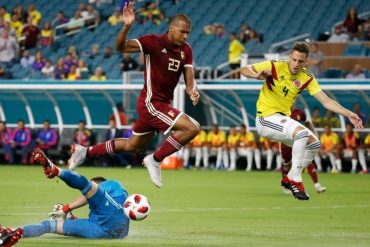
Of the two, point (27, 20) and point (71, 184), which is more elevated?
point (71, 184)

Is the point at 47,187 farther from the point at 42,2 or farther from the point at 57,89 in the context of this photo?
the point at 42,2

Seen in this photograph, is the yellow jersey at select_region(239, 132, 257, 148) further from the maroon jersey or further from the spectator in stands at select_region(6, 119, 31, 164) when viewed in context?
the maroon jersey

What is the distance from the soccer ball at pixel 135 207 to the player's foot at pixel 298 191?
389cm

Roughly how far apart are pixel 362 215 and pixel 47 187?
8.25 metres

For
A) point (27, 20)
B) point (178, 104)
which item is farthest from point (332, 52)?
point (27, 20)

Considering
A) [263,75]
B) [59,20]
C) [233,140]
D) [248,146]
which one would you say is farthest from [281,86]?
[59,20]

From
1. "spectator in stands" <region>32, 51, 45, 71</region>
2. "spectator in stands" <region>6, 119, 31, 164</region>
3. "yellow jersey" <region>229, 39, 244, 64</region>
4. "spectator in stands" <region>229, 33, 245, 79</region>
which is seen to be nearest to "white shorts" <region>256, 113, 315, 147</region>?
"spectator in stands" <region>229, 33, 245, 79</region>

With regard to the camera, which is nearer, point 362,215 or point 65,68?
point 362,215

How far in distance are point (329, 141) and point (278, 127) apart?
47.0ft

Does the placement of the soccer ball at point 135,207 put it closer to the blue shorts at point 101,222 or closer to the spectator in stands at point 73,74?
the blue shorts at point 101,222

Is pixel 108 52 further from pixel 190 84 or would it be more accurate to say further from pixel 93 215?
pixel 93 215

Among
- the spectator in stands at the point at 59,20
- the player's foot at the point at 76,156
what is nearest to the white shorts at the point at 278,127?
the player's foot at the point at 76,156

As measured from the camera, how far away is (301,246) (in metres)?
11.6

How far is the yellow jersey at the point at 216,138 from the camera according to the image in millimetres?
31703
